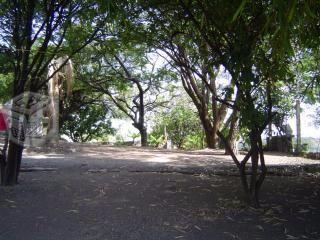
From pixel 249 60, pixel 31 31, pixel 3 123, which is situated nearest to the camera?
pixel 249 60

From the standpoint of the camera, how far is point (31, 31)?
7.21 meters

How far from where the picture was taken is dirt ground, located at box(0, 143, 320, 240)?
4883 millimetres

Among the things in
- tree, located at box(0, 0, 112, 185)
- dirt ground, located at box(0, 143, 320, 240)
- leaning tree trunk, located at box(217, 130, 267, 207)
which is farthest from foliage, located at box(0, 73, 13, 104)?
leaning tree trunk, located at box(217, 130, 267, 207)

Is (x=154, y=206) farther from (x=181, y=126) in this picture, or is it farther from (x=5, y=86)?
(x=181, y=126)

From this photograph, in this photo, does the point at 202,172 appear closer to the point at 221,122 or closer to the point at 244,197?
the point at 244,197

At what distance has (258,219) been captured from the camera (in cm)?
535

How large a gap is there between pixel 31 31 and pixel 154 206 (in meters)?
3.64

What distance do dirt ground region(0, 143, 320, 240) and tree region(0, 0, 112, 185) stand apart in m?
1.05

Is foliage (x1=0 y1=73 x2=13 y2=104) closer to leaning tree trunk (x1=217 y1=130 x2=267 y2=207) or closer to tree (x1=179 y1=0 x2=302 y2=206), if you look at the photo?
tree (x1=179 y1=0 x2=302 y2=206)

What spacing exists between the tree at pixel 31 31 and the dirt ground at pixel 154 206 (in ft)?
3.46

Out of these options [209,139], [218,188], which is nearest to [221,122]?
[209,139]

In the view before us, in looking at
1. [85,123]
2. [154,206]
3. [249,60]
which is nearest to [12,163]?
[154,206]

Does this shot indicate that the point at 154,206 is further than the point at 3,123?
No

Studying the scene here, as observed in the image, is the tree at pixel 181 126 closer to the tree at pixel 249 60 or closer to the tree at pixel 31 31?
the tree at pixel 31 31
